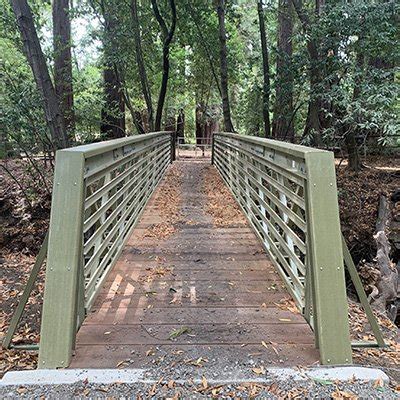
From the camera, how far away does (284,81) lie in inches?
352

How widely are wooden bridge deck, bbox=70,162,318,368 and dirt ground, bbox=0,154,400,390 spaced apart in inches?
22.3

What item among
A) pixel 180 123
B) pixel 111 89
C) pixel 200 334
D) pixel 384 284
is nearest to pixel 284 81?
pixel 111 89

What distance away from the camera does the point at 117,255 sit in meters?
3.71

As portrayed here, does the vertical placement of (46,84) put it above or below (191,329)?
above

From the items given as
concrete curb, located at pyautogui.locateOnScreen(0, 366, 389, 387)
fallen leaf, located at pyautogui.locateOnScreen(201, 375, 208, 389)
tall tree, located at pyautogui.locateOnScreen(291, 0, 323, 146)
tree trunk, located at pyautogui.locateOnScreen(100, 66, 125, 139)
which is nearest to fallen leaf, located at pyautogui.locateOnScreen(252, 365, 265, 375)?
concrete curb, located at pyautogui.locateOnScreen(0, 366, 389, 387)

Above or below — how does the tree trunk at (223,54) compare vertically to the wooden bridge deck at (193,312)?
above

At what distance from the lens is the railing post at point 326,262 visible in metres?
2.12

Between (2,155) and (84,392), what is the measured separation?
7168 mm

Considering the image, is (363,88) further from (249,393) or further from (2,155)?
(2,155)

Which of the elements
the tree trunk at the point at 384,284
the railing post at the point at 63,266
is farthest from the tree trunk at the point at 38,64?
the tree trunk at the point at 384,284

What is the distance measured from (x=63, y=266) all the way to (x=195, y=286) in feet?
4.33

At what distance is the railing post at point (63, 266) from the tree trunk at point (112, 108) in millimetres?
8355

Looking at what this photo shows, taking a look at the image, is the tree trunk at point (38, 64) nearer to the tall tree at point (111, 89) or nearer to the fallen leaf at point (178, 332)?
the tall tree at point (111, 89)

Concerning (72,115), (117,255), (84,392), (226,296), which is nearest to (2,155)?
(72,115)
